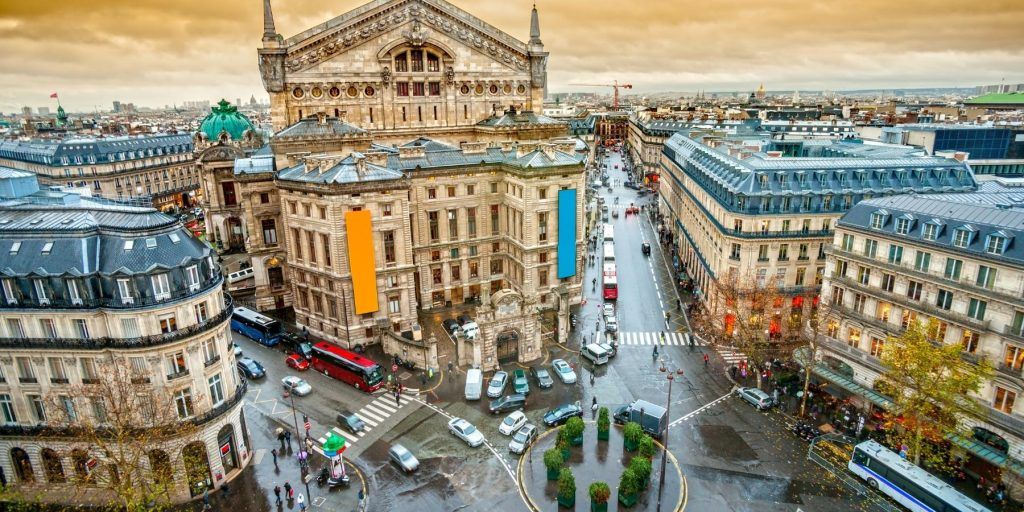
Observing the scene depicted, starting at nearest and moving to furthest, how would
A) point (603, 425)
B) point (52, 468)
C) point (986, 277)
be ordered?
point (52, 468)
point (986, 277)
point (603, 425)

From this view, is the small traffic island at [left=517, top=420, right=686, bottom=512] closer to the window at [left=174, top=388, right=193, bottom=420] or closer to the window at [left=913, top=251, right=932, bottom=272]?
the window at [left=174, top=388, right=193, bottom=420]

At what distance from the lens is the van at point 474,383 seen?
5834 cm

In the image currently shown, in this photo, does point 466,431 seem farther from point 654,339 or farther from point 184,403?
point 654,339

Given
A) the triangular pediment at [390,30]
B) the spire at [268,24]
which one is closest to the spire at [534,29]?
the triangular pediment at [390,30]

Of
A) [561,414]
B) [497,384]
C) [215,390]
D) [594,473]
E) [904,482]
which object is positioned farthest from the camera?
[497,384]

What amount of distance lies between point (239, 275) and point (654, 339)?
62.6 metres

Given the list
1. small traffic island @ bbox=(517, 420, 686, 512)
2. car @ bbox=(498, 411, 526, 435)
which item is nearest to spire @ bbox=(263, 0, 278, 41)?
car @ bbox=(498, 411, 526, 435)

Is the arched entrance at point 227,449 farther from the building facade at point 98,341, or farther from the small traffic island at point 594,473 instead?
the small traffic island at point 594,473

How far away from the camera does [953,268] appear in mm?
48344

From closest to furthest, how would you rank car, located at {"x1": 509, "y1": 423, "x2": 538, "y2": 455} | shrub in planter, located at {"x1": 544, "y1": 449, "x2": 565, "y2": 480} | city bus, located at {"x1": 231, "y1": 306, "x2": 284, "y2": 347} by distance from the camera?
shrub in planter, located at {"x1": 544, "y1": 449, "x2": 565, "y2": 480} < car, located at {"x1": 509, "y1": 423, "x2": 538, "y2": 455} < city bus, located at {"x1": 231, "y1": 306, "x2": 284, "y2": 347}

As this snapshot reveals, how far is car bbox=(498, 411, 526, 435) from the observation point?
5250 centimetres

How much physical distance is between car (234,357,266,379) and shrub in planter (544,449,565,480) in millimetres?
35528

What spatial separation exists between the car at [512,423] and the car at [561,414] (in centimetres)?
241

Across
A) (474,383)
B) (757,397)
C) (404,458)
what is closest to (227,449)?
(404,458)
